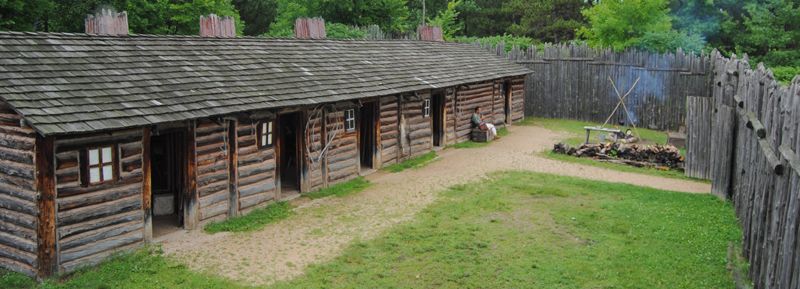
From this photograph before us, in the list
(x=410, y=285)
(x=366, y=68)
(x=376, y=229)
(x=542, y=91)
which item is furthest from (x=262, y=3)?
(x=410, y=285)

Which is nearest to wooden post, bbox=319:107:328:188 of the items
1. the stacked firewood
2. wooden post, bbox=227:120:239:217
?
wooden post, bbox=227:120:239:217

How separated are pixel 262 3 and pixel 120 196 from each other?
3841 centimetres

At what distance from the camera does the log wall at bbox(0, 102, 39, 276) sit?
1083cm

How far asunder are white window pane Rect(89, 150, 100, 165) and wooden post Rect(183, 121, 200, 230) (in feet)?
6.74

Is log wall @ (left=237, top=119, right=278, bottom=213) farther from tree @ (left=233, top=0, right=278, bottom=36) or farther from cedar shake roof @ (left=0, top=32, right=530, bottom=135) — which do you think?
tree @ (left=233, top=0, right=278, bottom=36)

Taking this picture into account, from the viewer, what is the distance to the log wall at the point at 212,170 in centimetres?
1362

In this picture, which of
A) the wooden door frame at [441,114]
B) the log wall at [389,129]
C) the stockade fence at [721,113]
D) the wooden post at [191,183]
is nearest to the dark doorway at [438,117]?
the wooden door frame at [441,114]

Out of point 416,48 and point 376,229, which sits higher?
point 416,48

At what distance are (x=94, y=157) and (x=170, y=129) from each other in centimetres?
179

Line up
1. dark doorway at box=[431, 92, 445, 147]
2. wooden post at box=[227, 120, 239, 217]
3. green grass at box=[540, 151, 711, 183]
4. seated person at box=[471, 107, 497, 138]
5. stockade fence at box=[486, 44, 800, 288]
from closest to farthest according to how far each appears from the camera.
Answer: stockade fence at box=[486, 44, 800, 288] → wooden post at box=[227, 120, 239, 217] → green grass at box=[540, 151, 711, 183] → dark doorway at box=[431, 92, 445, 147] → seated person at box=[471, 107, 497, 138]

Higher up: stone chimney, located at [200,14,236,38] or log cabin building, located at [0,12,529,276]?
stone chimney, located at [200,14,236,38]

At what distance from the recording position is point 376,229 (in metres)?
Answer: 13.9

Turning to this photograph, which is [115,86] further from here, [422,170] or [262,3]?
[262,3]

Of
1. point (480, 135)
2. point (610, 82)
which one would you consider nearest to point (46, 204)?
point (480, 135)
